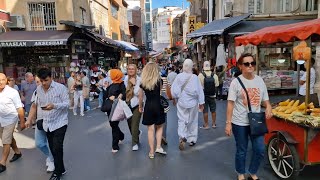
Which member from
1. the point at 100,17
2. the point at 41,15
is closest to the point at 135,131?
the point at 41,15

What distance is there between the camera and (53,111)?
14.7 feet

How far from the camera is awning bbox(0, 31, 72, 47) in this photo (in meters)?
12.7

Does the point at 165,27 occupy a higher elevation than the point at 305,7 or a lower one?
higher

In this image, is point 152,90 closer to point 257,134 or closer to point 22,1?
point 257,134

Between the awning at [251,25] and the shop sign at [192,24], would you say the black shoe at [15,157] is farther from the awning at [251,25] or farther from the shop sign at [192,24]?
the shop sign at [192,24]

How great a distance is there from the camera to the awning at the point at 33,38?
41.7 ft

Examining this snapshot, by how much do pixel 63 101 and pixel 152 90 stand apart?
1.58m

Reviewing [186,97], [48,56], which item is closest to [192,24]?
[48,56]

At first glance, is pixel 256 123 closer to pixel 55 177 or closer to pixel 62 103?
pixel 62 103

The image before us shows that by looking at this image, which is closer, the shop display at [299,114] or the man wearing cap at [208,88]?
the shop display at [299,114]

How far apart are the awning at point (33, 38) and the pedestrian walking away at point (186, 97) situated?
8305mm

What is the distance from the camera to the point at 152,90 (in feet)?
17.6

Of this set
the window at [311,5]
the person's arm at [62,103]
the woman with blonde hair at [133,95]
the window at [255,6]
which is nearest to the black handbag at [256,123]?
the woman with blonde hair at [133,95]

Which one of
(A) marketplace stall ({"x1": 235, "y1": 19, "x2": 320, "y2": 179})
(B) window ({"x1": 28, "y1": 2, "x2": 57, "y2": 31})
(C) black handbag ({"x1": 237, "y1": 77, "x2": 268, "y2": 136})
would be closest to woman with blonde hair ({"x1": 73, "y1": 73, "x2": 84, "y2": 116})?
(B) window ({"x1": 28, "y1": 2, "x2": 57, "y2": 31})
